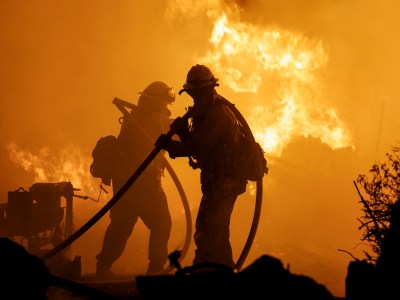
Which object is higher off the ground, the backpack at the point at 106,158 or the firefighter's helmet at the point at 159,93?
the firefighter's helmet at the point at 159,93

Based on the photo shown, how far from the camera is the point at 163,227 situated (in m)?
7.93

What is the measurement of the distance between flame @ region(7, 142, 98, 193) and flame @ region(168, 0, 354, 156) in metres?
7.49

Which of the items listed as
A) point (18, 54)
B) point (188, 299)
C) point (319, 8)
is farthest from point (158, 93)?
point (319, 8)

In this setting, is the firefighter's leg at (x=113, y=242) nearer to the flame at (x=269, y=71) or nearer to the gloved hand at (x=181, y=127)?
the gloved hand at (x=181, y=127)

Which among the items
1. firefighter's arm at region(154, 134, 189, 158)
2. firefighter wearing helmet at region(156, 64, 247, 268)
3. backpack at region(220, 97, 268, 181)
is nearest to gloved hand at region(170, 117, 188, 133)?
firefighter wearing helmet at region(156, 64, 247, 268)

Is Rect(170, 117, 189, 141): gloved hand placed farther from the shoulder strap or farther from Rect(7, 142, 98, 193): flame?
Rect(7, 142, 98, 193): flame

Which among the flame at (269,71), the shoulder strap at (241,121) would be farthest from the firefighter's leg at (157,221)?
the flame at (269,71)

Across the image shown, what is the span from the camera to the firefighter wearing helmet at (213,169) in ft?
16.7

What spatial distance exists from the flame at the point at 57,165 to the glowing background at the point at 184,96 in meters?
0.05

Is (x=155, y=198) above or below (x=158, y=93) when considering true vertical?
below

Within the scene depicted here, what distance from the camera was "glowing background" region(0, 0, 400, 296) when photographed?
60.6 feet

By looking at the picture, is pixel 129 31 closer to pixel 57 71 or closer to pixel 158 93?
pixel 57 71

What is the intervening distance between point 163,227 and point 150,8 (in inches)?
629

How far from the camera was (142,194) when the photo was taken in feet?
26.0
